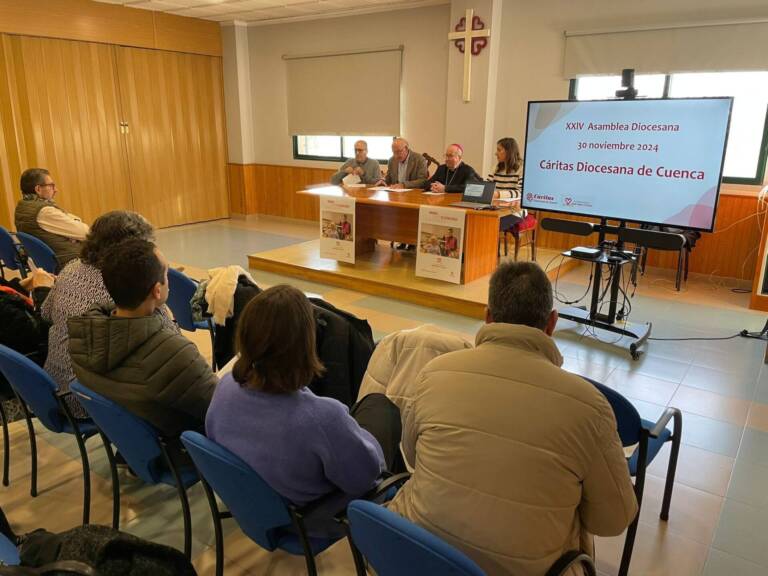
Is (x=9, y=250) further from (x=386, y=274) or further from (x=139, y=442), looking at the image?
(x=139, y=442)

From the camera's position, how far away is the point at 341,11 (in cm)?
729

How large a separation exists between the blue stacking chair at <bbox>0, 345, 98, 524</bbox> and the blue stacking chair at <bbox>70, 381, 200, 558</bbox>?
0.19m

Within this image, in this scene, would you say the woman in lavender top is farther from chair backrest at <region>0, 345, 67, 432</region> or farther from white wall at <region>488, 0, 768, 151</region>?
white wall at <region>488, 0, 768, 151</region>

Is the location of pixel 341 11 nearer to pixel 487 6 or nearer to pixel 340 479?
pixel 487 6

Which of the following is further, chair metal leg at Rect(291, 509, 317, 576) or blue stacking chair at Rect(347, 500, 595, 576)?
chair metal leg at Rect(291, 509, 317, 576)

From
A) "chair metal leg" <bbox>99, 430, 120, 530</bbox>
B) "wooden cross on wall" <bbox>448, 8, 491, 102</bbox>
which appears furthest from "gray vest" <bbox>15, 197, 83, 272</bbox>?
"wooden cross on wall" <bbox>448, 8, 491, 102</bbox>

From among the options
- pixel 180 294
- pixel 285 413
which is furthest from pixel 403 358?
pixel 180 294

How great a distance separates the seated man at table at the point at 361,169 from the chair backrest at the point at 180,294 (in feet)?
11.7

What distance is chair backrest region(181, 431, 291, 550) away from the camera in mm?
1407

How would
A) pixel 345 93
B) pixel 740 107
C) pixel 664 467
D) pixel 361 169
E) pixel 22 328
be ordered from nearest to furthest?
1. pixel 22 328
2. pixel 664 467
3. pixel 740 107
4. pixel 361 169
5. pixel 345 93

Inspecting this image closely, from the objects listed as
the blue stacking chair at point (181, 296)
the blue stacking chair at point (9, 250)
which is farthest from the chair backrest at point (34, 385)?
the blue stacking chair at point (9, 250)

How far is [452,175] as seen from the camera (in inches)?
227

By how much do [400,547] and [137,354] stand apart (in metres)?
1.12

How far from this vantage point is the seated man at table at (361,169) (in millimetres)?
6488
